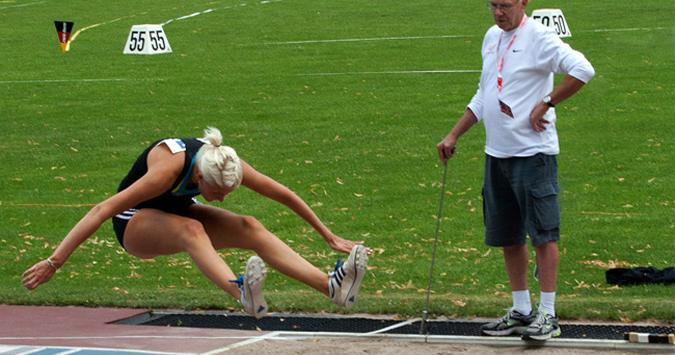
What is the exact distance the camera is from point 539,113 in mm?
5777

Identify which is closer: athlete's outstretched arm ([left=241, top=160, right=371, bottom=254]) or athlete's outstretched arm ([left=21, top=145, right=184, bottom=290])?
athlete's outstretched arm ([left=21, top=145, right=184, bottom=290])

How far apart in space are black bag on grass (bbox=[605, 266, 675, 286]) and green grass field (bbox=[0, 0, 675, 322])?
0.12 meters

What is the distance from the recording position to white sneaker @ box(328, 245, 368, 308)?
557cm

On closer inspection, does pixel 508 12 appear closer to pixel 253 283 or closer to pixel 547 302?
pixel 547 302

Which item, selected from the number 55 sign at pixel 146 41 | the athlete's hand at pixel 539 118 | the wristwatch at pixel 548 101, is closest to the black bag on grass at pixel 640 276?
the athlete's hand at pixel 539 118

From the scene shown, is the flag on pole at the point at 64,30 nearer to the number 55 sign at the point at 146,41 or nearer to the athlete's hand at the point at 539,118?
the number 55 sign at the point at 146,41

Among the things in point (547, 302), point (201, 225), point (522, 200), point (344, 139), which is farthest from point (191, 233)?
point (344, 139)

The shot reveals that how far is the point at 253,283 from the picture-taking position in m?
5.38

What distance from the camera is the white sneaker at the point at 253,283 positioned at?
5.37 metres

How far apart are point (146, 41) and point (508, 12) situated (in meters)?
18.0

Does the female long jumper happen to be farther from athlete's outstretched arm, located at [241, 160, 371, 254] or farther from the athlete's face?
the athlete's face

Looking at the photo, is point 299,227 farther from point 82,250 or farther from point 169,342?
point 169,342

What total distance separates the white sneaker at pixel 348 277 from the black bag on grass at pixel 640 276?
305 cm

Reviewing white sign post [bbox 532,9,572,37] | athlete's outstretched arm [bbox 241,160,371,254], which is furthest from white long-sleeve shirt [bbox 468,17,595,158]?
white sign post [bbox 532,9,572,37]
